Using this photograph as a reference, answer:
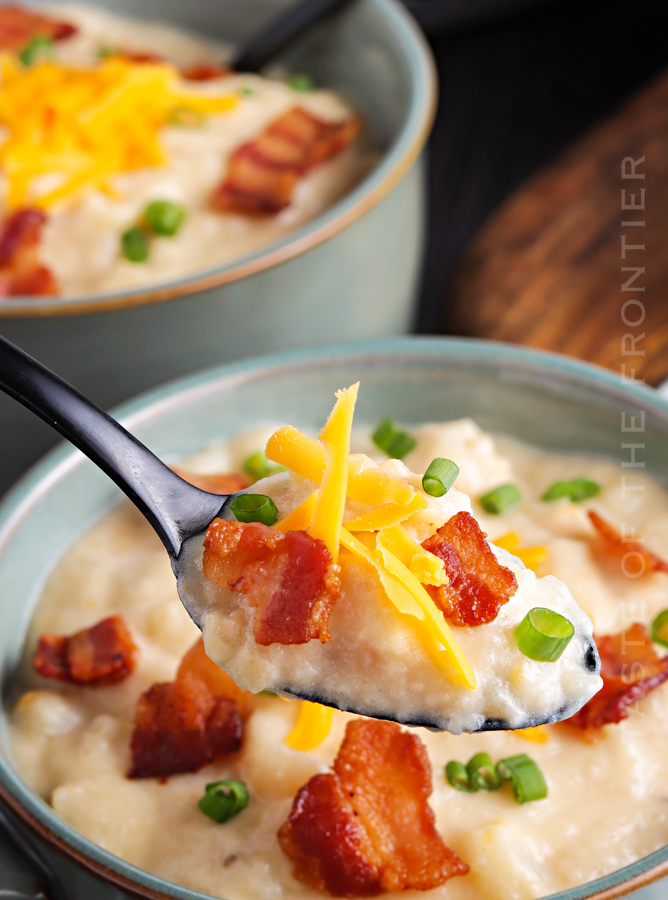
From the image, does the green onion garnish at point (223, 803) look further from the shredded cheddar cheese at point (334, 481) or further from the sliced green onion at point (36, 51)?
the sliced green onion at point (36, 51)

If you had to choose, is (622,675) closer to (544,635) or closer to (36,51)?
(544,635)

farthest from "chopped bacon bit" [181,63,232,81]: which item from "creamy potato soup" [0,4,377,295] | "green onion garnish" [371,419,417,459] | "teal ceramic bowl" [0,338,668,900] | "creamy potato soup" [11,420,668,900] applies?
"creamy potato soup" [11,420,668,900]

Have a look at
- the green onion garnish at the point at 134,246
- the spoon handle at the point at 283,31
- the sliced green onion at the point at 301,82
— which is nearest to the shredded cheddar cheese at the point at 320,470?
the green onion garnish at the point at 134,246

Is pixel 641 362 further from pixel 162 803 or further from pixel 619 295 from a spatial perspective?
pixel 162 803

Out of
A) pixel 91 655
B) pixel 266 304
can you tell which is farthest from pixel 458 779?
pixel 266 304

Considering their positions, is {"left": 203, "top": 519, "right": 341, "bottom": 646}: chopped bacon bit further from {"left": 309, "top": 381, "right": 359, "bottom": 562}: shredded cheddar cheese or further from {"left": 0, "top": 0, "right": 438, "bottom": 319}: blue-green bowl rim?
{"left": 0, "top": 0, "right": 438, "bottom": 319}: blue-green bowl rim

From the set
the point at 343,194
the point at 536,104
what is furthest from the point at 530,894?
the point at 536,104

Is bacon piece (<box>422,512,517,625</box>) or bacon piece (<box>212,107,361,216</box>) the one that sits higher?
bacon piece (<box>422,512,517,625</box>)
